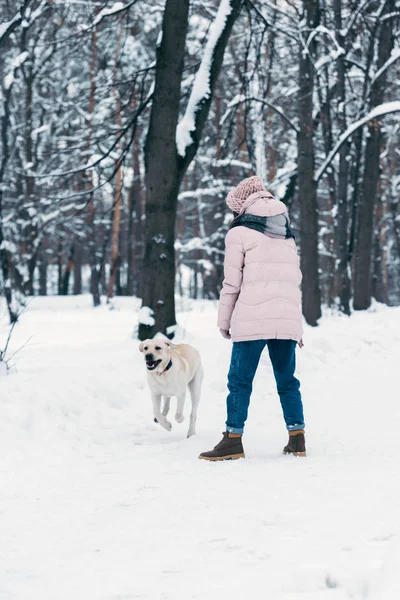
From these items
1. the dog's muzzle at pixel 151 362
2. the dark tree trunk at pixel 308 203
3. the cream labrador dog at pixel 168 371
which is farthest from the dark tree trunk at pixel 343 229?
the dog's muzzle at pixel 151 362

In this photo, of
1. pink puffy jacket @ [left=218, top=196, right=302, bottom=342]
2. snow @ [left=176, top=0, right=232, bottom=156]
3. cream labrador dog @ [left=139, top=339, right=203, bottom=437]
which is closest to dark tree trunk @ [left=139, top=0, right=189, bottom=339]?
snow @ [left=176, top=0, right=232, bottom=156]

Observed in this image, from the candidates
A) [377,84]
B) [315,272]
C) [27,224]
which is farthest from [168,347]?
[27,224]

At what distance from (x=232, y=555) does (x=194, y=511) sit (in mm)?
748

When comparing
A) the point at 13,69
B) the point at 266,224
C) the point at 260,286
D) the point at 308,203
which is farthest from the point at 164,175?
the point at 13,69

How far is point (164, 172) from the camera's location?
30.5 ft

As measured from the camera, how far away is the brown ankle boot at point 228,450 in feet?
16.1

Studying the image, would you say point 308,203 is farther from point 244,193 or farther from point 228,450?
point 228,450

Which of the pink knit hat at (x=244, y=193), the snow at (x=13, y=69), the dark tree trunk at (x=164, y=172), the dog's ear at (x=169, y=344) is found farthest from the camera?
the snow at (x=13, y=69)

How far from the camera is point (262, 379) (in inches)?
334

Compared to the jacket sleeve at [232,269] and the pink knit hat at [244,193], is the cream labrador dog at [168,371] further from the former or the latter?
the pink knit hat at [244,193]

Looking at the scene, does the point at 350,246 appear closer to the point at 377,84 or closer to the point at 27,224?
the point at 377,84

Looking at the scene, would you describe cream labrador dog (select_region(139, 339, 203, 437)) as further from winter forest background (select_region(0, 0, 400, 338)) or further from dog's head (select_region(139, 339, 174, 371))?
winter forest background (select_region(0, 0, 400, 338))

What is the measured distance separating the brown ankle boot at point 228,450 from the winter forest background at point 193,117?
4.45 m

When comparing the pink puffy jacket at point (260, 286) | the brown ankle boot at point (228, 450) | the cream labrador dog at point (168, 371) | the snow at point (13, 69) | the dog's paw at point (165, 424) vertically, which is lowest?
the dog's paw at point (165, 424)
